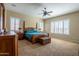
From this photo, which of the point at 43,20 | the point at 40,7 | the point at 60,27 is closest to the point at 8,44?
the point at 43,20

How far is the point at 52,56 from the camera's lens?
250 cm

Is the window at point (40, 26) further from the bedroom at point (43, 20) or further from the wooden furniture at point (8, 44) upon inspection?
the wooden furniture at point (8, 44)

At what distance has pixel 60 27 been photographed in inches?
106

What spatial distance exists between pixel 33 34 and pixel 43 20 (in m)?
0.44

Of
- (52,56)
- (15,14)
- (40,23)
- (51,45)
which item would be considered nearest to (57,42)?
(51,45)

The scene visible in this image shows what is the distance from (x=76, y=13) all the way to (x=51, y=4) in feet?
2.03

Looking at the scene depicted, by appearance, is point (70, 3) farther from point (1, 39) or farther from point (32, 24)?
point (1, 39)

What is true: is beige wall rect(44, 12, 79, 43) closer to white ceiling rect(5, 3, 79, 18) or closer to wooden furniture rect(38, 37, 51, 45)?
white ceiling rect(5, 3, 79, 18)

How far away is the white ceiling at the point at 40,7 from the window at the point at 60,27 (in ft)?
0.76

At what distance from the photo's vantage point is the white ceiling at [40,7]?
2480 millimetres

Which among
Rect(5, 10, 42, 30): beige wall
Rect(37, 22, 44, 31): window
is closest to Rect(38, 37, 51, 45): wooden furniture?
Rect(37, 22, 44, 31): window

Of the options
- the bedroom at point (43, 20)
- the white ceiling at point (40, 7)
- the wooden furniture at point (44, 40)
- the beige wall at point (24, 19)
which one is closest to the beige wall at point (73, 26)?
the bedroom at point (43, 20)

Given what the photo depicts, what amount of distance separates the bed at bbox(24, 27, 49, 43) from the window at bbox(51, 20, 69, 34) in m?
0.27

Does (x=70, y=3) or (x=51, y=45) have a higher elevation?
(x=70, y=3)
